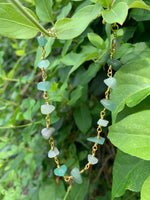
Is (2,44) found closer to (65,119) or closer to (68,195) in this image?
(65,119)

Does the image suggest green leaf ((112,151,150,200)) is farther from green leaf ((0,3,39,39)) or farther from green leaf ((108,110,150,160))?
green leaf ((0,3,39,39))

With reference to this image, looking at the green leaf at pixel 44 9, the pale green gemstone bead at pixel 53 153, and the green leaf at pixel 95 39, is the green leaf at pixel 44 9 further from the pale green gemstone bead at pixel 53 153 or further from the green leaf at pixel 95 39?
the pale green gemstone bead at pixel 53 153

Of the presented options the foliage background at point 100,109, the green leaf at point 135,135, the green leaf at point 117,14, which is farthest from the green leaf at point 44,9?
the green leaf at point 135,135

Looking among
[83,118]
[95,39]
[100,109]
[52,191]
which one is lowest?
[52,191]

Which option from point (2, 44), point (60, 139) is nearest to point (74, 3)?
point (60, 139)

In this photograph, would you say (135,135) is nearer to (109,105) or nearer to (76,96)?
(109,105)

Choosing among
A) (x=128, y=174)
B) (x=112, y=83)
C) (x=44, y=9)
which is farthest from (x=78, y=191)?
(x=44, y=9)
